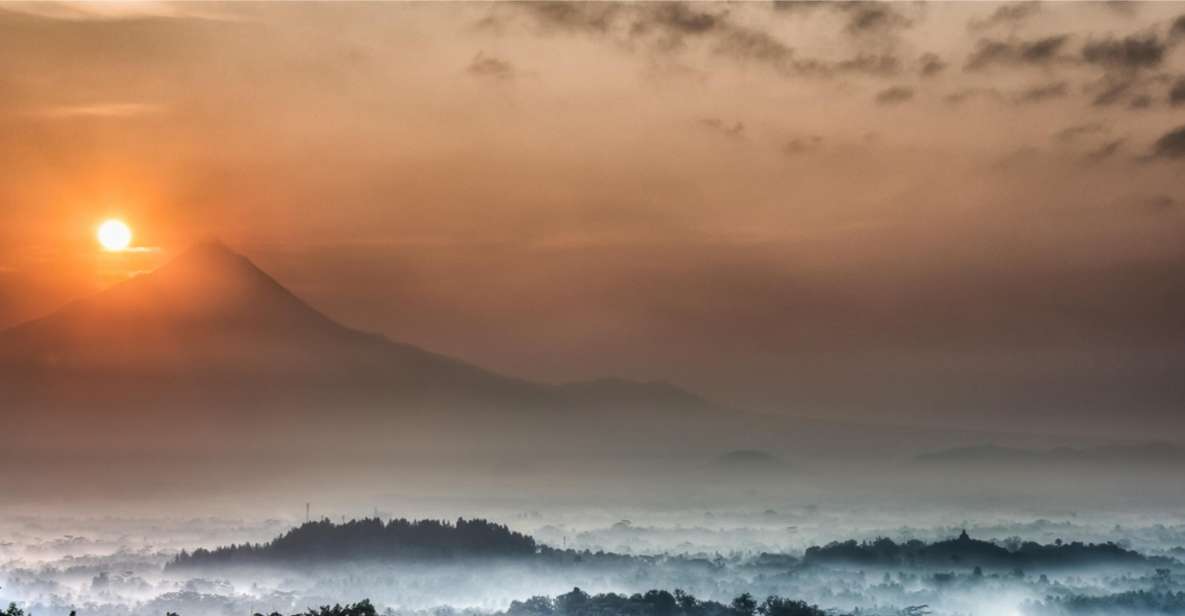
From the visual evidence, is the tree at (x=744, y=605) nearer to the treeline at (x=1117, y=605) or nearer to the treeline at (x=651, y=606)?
the treeline at (x=651, y=606)

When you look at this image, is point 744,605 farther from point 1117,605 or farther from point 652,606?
point 1117,605

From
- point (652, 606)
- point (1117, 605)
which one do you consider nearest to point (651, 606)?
point (652, 606)

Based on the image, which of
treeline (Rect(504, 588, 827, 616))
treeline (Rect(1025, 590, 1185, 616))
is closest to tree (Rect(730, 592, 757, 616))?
treeline (Rect(504, 588, 827, 616))

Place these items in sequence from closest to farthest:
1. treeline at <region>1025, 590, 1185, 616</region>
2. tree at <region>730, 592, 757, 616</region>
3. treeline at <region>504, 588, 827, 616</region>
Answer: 1. treeline at <region>504, 588, 827, 616</region>
2. tree at <region>730, 592, 757, 616</region>
3. treeline at <region>1025, 590, 1185, 616</region>

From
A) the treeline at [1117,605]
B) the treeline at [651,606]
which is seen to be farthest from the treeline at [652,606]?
the treeline at [1117,605]

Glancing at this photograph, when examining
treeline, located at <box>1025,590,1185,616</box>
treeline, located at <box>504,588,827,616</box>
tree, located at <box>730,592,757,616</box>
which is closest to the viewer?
treeline, located at <box>504,588,827,616</box>

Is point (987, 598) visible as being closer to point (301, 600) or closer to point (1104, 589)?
point (1104, 589)

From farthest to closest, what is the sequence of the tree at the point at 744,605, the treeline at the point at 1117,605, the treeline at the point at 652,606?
the treeline at the point at 1117,605 < the tree at the point at 744,605 < the treeline at the point at 652,606

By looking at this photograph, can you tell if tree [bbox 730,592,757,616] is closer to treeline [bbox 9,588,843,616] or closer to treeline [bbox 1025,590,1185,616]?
treeline [bbox 9,588,843,616]
